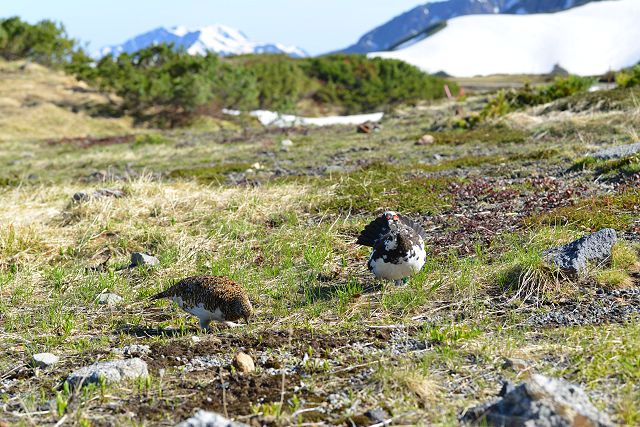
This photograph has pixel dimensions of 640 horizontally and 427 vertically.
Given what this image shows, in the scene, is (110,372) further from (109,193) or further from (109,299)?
(109,193)

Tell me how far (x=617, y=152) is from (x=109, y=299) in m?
9.44

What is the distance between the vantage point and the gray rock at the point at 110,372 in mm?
4207

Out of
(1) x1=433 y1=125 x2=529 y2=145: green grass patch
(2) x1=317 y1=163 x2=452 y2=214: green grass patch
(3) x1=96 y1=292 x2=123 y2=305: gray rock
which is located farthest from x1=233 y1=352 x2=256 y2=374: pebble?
(1) x1=433 y1=125 x2=529 y2=145: green grass patch

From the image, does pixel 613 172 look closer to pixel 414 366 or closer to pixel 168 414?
pixel 414 366

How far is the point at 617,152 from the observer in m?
11.6

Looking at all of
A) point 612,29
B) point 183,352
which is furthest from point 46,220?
point 612,29

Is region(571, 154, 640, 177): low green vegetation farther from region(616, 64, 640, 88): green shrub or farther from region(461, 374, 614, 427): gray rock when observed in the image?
region(616, 64, 640, 88): green shrub

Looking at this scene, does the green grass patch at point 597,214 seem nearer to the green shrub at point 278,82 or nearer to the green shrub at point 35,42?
the green shrub at point 278,82

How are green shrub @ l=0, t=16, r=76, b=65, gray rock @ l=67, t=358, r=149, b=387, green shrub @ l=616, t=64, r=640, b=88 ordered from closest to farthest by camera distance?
gray rock @ l=67, t=358, r=149, b=387 < green shrub @ l=616, t=64, r=640, b=88 < green shrub @ l=0, t=16, r=76, b=65

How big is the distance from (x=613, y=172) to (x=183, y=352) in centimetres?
819

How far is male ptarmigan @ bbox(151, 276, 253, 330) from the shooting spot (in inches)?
205

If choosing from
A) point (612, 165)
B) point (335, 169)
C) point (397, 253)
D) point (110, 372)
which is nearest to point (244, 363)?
point (110, 372)

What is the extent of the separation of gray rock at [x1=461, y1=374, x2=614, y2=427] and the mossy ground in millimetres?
206

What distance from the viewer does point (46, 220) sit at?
9727 mm
